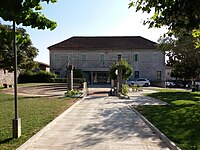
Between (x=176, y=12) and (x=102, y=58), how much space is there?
4323cm

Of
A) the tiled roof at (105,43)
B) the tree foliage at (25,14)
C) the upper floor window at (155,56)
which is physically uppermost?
the tiled roof at (105,43)

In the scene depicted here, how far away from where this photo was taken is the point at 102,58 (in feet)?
170

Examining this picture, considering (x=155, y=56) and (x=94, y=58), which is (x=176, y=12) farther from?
(x=155, y=56)

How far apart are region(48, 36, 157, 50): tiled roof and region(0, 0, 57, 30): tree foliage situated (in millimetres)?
46081

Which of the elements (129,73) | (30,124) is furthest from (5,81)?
(30,124)

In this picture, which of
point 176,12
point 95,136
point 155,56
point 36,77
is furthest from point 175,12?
point 155,56

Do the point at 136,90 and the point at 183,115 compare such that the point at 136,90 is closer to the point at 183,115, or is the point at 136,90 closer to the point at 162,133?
the point at 183,115

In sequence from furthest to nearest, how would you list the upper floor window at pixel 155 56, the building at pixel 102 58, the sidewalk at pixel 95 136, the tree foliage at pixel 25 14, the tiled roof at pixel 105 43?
the upper floor window at pixel 155 56 → the tiled roof at pixel 105 43 → the building at pixel 102 58 → the sidewalk at pixel 95 136 → the tree foliage at pixel 25 14

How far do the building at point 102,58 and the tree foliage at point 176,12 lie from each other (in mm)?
39718

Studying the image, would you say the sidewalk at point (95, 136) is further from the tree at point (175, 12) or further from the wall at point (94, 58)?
the wall at point (94, 58)

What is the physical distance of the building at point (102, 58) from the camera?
51.3 metres

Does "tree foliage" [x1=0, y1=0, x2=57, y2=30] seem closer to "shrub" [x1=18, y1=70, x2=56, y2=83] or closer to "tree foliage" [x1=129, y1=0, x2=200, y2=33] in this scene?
"tree foliage" [x1=129, y1=0, x2=200, y2=33]

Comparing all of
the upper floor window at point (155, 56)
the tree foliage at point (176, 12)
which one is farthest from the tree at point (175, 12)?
the upper floor window at point (155, 56)

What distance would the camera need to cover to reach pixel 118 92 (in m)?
25.1
